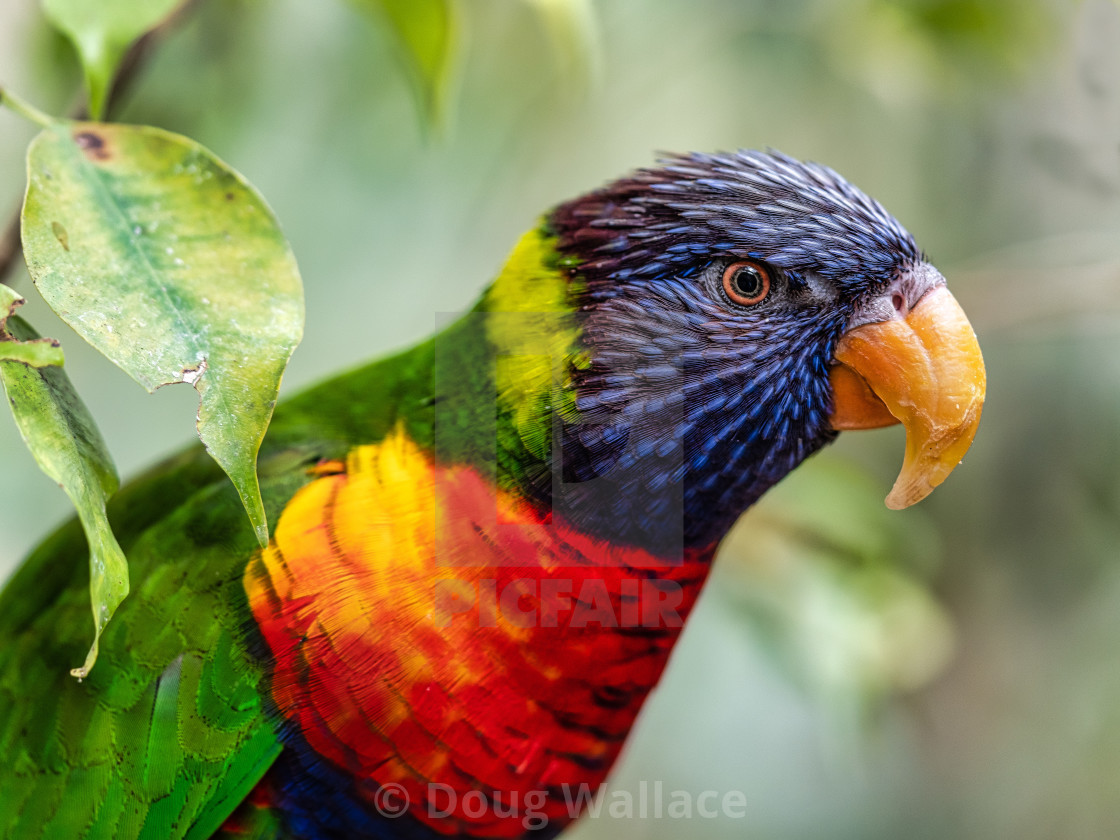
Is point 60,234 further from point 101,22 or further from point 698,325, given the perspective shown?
point 698,325

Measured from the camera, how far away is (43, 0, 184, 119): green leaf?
0.80 meters

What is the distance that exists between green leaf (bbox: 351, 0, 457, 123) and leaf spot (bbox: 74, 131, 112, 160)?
1.72 ft

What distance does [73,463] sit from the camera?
647 millimetres

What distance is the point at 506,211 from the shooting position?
3.15 meters

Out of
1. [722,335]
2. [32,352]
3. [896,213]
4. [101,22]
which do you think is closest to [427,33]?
[101,22]

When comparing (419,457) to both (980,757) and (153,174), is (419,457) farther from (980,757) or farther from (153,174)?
(980,757)

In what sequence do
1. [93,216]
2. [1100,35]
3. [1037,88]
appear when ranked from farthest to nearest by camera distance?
[1037,88]
[1100,35]
[93,216]

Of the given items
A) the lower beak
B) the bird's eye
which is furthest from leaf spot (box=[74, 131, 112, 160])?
the lower beak

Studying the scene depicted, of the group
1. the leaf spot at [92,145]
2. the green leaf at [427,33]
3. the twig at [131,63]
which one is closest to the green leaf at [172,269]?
the leaf spot at [92,145]

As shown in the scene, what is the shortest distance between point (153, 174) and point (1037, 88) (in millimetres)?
2728

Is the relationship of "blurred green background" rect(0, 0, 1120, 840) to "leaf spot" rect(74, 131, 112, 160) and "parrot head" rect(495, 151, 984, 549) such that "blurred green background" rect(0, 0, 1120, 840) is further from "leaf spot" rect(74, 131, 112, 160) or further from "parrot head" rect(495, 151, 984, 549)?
"leaf spot" rect(74, 131, 112, 160)

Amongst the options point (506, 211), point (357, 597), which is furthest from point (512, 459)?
point (506, 211)

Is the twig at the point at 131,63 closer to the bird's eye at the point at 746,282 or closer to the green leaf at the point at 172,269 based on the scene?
the green leaf at the point at 172,269

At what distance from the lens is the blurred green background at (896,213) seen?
193 cm
